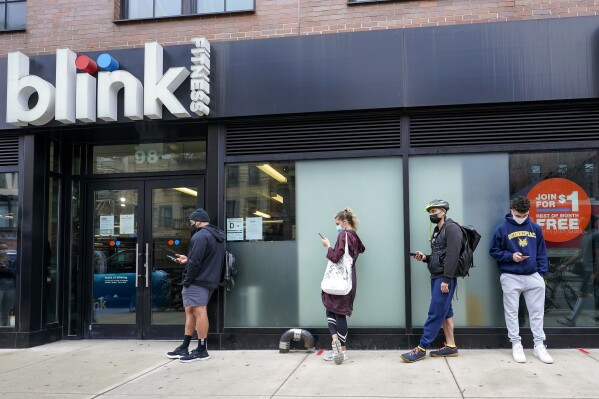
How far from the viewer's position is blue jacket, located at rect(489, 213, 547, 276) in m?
6.37

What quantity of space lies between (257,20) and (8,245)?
4.90m

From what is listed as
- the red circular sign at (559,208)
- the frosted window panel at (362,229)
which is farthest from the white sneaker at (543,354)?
the frosted window panel at (362,229)

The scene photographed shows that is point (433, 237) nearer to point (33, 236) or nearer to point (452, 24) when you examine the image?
point (452, 24)

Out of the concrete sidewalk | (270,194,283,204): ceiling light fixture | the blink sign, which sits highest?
the blink sign

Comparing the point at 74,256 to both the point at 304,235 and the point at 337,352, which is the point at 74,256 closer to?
the point at 304,235

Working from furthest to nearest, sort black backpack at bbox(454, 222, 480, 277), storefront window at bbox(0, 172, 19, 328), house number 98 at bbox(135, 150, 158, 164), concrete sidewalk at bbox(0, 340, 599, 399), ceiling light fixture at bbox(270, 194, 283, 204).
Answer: house number 98 at bbox(135, 150, 158, 164) → storefront window at bbox(0, 172, 19, 328) → ceiling light fixture at bbox(270, 194, 283, 204) → black backpack at bbox(454, 222, 480, 277) → concrete sidewalk at bbox(0, 340, 599, 399)

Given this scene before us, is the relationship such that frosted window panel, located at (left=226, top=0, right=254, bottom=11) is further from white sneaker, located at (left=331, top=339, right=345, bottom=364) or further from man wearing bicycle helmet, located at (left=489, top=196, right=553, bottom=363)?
white sneaker, located at (left=331, top=339, right=345, bottom=364)

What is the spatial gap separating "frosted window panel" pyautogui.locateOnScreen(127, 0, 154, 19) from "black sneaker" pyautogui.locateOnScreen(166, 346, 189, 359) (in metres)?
4.95

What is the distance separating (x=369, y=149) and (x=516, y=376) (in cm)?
327

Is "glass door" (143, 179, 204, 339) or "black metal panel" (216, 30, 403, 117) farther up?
"black metal panel" (216, 30, 403, 117)

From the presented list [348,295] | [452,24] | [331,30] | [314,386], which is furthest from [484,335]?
[331,30]

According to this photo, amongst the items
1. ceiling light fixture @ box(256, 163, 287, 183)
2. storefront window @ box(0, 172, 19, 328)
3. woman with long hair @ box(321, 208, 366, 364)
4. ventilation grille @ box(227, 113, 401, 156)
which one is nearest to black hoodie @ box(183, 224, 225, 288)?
ceiling light fixture @ box(256, 163, 287, 183)

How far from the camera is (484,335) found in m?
6.85

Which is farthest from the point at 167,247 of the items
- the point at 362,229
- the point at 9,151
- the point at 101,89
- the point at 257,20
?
the point at 257,20
